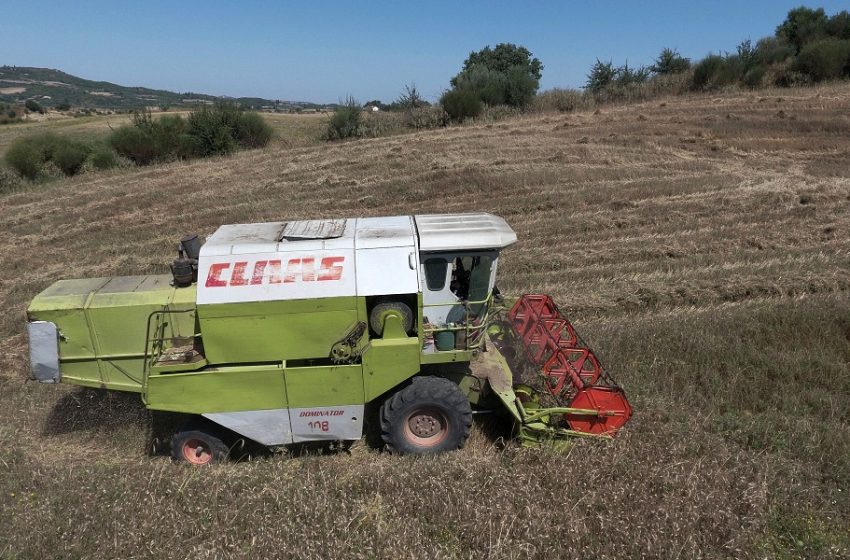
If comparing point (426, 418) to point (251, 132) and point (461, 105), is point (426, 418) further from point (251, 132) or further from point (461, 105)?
point (461, 105)

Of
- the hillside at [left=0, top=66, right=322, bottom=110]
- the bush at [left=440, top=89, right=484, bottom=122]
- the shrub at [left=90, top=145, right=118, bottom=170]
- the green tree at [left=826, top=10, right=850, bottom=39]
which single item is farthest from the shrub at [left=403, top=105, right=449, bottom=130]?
the hillside at [left=0, top=66, right=322, bottom=110]

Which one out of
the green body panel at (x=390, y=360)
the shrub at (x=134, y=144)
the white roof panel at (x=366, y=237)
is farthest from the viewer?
the shrub at (x=134, y=144)

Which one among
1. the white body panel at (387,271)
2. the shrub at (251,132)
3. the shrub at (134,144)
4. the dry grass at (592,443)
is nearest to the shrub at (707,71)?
the dry grass at (592,443)

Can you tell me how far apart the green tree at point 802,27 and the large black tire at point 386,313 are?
112ft

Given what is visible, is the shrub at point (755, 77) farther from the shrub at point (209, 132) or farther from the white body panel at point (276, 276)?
the white body panel at point (276, 276)

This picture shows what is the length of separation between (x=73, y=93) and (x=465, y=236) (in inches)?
6346

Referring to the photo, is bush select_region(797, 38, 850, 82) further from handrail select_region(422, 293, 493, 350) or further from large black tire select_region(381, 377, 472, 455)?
large black tire select_region(381, 377, 472, 455)

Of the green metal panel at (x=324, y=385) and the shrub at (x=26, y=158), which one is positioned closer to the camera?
the green metal panel at (x=324, y=385)

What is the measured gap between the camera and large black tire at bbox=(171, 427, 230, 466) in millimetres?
5141

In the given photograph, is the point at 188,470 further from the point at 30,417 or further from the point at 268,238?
the point at 30,417

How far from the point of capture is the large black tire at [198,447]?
514 centimetres

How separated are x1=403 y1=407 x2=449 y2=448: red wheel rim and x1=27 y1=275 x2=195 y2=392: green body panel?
93.7 inches

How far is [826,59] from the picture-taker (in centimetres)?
2603

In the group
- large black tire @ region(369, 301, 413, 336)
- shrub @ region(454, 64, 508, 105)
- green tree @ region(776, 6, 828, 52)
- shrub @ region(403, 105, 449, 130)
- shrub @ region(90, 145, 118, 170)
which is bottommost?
large black tire @ region(369, 301, 413, 336)
